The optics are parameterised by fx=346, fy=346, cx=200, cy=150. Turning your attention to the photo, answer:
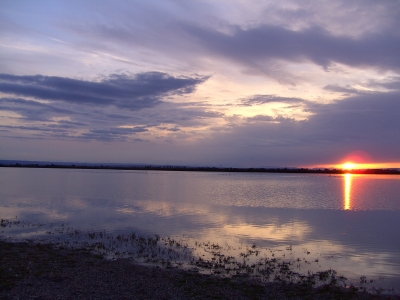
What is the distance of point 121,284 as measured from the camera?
408 inches

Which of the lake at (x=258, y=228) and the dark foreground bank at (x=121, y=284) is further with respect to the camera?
the lake at (x=258, y=228)

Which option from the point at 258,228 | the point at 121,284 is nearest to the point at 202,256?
the point at 121,284

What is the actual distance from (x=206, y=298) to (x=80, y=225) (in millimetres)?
14752

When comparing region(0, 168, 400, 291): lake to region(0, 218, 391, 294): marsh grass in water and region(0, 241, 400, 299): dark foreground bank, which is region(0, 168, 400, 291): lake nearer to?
region(0, 218, 391, 294): marsh grass in water

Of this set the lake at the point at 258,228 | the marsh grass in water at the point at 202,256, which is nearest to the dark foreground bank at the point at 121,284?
the marsh grass in water at the point at 202,256

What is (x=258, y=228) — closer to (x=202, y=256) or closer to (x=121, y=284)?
(x=202, y=256)

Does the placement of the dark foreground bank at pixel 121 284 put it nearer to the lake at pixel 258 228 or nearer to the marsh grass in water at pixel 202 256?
the marsh grass in water at pixel 202 256

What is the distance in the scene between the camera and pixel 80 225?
72.1ft

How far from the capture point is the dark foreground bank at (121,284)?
9516 millimetres

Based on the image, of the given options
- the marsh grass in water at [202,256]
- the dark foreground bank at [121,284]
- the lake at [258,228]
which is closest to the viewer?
the dark foreground bank at [121,284]

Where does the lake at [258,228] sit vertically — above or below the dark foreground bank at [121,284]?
below

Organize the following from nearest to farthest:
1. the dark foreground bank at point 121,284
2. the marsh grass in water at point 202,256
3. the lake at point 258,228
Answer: the dark foreground bank at point 121,284 < the marsh grass in water at point 202,256 < the lake at point 258,228

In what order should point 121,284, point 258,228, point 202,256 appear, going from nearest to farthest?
point 121,284
point 202,256
point 258,228

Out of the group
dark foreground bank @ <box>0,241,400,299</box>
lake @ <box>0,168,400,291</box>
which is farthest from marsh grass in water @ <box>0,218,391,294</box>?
dark foreground bank @ <box>0,241,400,299</box>
